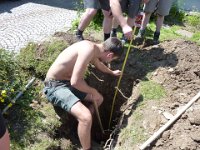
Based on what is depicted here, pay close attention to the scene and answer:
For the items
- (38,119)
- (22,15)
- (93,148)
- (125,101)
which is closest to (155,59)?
(125,101)

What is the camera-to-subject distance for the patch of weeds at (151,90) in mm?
A: 5134

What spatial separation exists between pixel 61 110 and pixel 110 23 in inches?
77.7

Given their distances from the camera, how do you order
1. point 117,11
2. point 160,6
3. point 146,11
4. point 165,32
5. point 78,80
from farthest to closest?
point 165,32
point 146,11
point 160,6
point 117,11
point 78,80

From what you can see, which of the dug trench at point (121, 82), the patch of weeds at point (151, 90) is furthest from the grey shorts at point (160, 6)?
the patch of weeds at point (151, 90)

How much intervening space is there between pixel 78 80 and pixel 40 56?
1594mm

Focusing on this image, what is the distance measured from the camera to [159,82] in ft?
18.0

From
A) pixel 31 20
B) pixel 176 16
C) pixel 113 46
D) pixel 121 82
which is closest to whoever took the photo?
pixel 113 46

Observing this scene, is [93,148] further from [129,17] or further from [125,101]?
[129,17]

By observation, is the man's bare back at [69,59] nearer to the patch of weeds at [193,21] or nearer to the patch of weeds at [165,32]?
the patch of weeds at [165,32]

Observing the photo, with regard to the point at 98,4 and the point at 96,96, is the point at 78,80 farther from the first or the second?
the point at 98,4

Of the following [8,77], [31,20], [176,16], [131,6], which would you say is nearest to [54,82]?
[8,77]

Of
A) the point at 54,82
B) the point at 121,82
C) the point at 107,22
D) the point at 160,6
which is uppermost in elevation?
the point at 160,6

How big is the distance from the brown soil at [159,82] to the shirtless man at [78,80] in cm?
63

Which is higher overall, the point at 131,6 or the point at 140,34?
the point at 131,6
